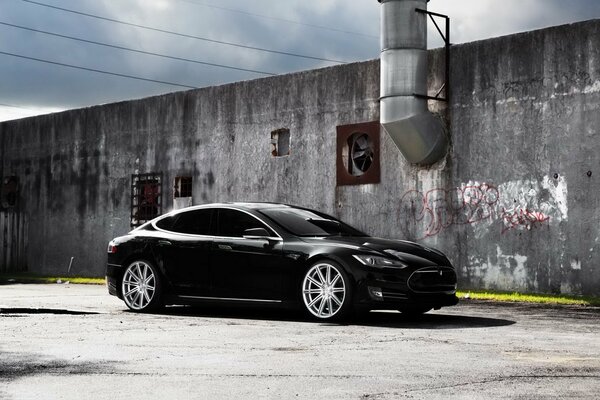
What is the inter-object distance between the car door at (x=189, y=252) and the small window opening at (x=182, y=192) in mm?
9893

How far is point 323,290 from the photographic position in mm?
10656

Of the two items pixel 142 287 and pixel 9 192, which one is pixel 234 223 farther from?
pixel 9 192

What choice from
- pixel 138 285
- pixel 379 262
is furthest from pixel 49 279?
pixel 379 262

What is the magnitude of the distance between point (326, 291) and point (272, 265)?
799mm

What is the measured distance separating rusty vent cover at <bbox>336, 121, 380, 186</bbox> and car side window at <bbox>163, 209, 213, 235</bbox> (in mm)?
6760

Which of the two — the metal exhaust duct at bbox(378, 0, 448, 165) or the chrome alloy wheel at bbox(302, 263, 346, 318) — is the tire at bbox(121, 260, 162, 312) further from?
the metal exhaust duct at bbox(378, 0, 448, 165)

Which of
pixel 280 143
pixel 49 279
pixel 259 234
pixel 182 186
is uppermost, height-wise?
pixel 280 143

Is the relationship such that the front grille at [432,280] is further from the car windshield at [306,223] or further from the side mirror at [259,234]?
the side mirror at [259,234]

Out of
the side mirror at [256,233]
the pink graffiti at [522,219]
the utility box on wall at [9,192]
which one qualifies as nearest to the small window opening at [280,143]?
the pink graffiti at [522,219]

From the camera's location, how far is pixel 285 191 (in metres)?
20.1

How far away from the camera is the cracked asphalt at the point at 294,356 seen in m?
6.06

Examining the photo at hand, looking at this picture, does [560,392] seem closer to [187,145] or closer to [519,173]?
[519,173]

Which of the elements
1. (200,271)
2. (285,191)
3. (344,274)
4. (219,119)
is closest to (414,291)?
(344,274)

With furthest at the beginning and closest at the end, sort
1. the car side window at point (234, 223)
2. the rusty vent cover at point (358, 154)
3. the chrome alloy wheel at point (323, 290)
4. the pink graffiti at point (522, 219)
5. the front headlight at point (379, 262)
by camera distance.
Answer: the rusty vent cover at point (358, 154), the pink graffiti at point (522, 219), the car side window at point (234, 223), the chrome alloy wheel at point (323, 290), the front headlight at point (379, 262)
